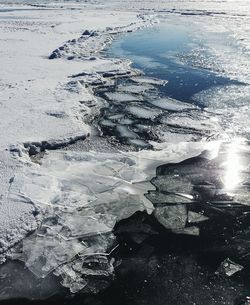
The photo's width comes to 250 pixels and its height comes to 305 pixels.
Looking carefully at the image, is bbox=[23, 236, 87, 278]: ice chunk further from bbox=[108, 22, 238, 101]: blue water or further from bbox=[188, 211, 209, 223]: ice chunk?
bbox=[108, 22, 238, 101]: blue water

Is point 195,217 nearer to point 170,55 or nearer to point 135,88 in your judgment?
point 135,88

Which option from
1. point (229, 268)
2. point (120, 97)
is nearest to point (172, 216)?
point (229, 268)

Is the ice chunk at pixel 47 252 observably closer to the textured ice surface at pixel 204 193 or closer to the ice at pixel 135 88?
the textured ice surface at pixel 204 193

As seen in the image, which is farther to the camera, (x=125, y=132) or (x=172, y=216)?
(x=125, y=132)

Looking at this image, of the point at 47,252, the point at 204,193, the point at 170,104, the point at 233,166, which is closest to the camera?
the point at 47,252

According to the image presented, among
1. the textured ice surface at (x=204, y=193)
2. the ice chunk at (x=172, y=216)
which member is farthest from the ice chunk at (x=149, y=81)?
the ice chunk at (x=172, y=216)
